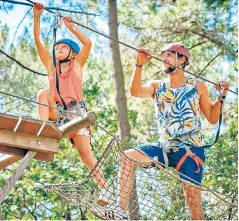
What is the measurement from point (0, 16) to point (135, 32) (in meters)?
1.92

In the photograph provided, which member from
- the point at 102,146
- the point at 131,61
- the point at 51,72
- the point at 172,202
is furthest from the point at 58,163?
the point at 51,72

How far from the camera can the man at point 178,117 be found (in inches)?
173

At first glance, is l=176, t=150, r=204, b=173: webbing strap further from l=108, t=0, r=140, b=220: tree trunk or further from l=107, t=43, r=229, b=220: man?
l=108, t=0, r=140, b=220: tree trunk

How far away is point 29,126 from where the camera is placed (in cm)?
366

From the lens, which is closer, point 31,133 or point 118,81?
point 31,133

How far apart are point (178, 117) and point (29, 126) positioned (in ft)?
3.45

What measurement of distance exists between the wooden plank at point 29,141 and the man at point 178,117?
0.58m

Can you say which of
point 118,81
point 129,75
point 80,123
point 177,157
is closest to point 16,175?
point 80,123

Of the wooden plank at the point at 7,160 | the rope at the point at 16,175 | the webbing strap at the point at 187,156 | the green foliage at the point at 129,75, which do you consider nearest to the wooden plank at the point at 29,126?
the rope at the point at 16,175

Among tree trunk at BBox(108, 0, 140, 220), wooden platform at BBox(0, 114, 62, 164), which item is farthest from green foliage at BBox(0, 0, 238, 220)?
wooden platform at BBox(0, 114, 62, 164)

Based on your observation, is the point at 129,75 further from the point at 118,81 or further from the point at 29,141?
the point at 29,141

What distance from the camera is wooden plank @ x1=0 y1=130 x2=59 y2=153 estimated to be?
12.0 ft

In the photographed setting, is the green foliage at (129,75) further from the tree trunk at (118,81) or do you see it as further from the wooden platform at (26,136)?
the wooden platform at (26,136)

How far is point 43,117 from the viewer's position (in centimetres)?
415
